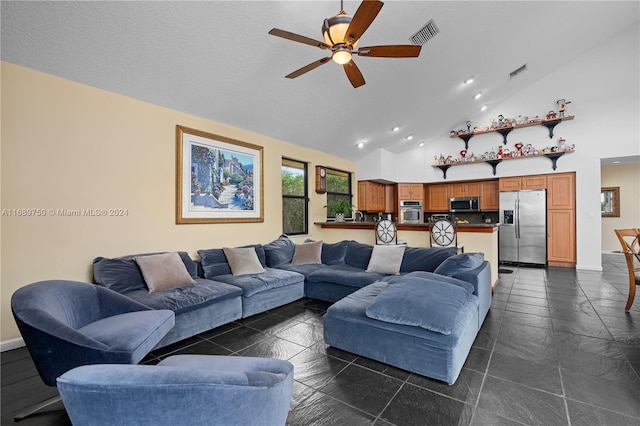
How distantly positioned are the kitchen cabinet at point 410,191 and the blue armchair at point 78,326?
685cm

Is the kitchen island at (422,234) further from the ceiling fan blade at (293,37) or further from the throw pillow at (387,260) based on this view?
the ceiling fan blade at (293,37)

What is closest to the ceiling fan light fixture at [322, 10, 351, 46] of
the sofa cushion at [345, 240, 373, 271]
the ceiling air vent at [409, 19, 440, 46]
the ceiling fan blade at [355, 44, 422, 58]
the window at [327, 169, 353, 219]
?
the ceiling fan blade at [355, 44, 422, 58]

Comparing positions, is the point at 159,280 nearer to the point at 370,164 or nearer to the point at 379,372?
the point at 379,372

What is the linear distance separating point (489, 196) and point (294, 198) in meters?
5.30

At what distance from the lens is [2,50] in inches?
93.7

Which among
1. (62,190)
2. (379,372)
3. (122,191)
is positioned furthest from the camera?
(122,191)

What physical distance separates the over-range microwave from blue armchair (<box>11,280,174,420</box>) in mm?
7453

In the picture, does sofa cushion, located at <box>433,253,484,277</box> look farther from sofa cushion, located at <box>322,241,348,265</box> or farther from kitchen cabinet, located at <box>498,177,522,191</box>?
kitchen cabinet, located at <box>498,177,522,191</box>

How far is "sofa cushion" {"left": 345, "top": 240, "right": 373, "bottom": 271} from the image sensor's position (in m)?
4.26

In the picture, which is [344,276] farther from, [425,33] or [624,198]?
[624,198]

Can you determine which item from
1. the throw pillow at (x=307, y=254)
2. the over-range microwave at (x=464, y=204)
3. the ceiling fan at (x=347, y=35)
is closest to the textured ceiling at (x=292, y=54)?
the ceiling fan at (x=347, y=35)

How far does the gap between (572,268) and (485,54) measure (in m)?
4.99

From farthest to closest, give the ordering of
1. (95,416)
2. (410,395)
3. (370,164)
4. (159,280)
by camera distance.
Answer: (370,164) → (159,280) → (410,395) → (95,416)

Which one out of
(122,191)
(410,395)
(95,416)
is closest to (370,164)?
(122,191)
